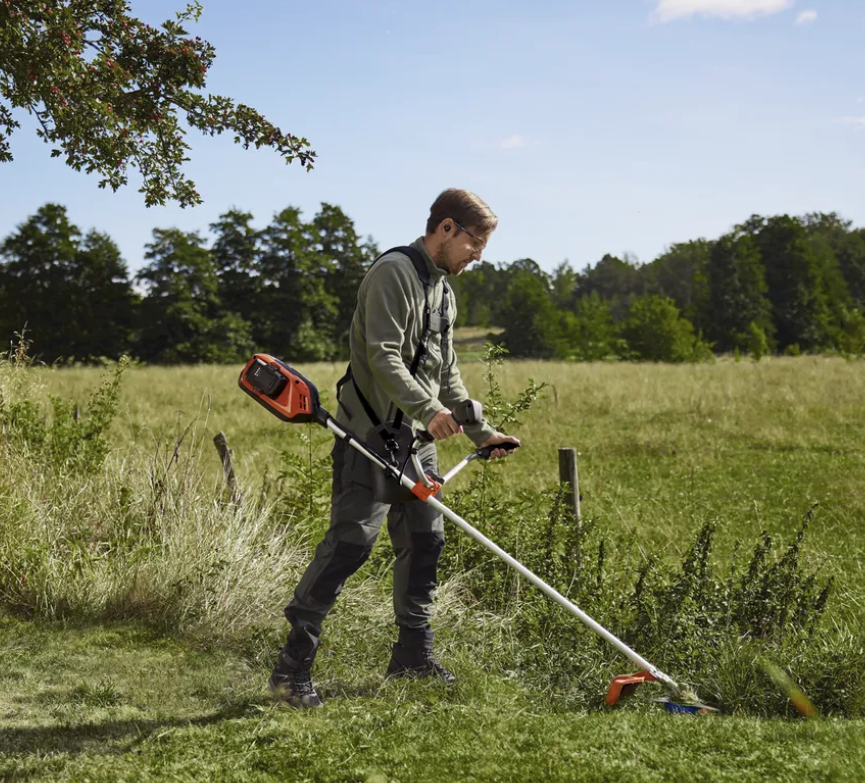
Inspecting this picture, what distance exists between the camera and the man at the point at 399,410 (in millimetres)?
3564

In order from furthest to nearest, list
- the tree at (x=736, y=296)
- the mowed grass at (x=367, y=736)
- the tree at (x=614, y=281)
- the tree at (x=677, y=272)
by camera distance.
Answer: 1. the tree at (x=614, y=281)
2. the tree at (x=677, y=272)
3. the tree at (x=736, y=296)
4. the mowed grass at (x=367, y=736)

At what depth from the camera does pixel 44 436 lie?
6.59 meters

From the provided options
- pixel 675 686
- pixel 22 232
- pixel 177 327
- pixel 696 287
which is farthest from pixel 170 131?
pixel 696 287

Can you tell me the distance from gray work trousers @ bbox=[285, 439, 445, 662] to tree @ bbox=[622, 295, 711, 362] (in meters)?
48.9

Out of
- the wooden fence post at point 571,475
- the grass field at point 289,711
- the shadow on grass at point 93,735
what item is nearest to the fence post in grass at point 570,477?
the wooden fence post at point 571,475

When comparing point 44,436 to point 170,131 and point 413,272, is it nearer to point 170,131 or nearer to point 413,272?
point 170,131

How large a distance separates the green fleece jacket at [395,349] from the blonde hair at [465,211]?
0.18 m

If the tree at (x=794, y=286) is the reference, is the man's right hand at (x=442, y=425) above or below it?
below

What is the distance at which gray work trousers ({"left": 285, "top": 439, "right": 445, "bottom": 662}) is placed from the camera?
377 cm

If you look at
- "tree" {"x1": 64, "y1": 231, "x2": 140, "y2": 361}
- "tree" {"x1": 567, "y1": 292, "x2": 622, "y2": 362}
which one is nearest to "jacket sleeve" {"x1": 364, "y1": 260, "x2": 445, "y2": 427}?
"tree" {"x1": 64, "y1": 231, "x2": 140, "y2": 361}

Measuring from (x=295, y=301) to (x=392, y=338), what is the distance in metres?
52.7

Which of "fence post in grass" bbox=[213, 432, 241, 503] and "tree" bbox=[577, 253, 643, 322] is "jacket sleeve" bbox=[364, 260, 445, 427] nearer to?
"fence post in grass" bbox=[213, 432, 241, 503]

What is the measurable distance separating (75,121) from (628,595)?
4.47 m

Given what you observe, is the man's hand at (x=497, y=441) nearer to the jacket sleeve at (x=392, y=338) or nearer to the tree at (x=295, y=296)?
the jacket sleeve at (x=392, y=338)
